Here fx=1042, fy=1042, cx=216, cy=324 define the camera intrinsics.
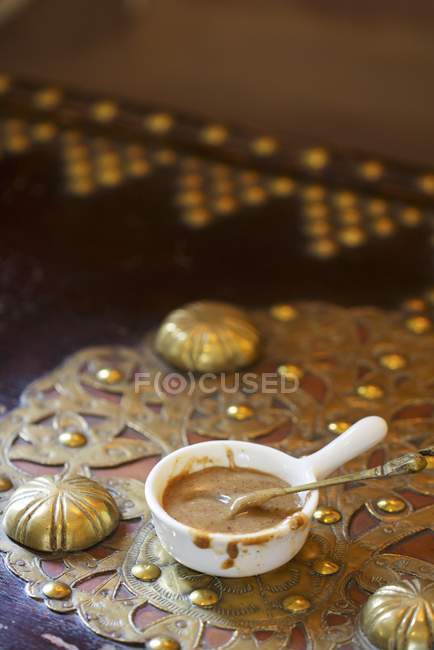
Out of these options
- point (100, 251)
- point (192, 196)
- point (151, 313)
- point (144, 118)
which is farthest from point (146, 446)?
point (144, 118)

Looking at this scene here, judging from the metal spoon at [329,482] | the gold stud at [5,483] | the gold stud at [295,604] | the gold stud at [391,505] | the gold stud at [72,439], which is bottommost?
the gold stud at [72,439]

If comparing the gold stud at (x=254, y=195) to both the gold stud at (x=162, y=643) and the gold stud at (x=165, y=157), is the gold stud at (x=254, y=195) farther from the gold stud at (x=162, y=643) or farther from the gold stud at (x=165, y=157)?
the gold stud at (x=162, y=643)

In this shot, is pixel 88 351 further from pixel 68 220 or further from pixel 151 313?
pixel 68 220

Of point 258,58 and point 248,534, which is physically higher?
point 248,534

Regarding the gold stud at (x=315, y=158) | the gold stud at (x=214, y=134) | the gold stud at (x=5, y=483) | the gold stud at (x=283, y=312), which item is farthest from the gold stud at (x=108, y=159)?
the gold stud at (x=5, y=483)

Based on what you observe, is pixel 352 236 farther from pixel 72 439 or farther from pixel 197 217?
pixel 72 439

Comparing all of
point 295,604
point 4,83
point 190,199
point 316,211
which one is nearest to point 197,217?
point 190,199
